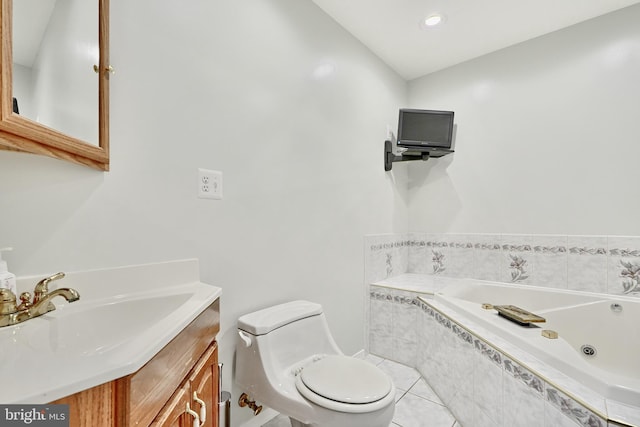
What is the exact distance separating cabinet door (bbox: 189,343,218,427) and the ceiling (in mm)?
2082

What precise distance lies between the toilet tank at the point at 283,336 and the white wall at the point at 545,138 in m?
1.65

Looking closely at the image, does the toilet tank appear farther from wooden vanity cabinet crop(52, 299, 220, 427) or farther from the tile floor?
the tile floor

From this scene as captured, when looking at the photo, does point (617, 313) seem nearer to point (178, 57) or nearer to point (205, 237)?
point (205, 237)

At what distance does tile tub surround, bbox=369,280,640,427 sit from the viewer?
3.02ft

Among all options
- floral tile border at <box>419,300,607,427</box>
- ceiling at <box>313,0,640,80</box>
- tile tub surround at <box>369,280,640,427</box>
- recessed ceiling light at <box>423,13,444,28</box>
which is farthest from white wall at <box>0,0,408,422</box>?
floral tile border at <box>419,300,607,427</box>

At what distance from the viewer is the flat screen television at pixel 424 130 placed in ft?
7.68

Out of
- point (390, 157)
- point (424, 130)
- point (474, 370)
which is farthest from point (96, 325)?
point (424, 130)

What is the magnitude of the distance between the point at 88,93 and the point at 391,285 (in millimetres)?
2076

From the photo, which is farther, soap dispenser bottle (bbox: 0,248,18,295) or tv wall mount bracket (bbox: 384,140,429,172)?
tv wall mount bracket (bbox: 384,140,429,172)

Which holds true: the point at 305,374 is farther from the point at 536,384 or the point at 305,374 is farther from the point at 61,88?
the point at 61,88

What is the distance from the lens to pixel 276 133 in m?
1.55

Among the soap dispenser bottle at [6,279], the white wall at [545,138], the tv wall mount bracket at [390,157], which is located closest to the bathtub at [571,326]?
the white wall at [545,138]

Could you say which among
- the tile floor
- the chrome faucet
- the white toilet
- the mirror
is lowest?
the tile floor

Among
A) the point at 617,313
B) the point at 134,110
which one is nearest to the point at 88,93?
the point at 134,110
